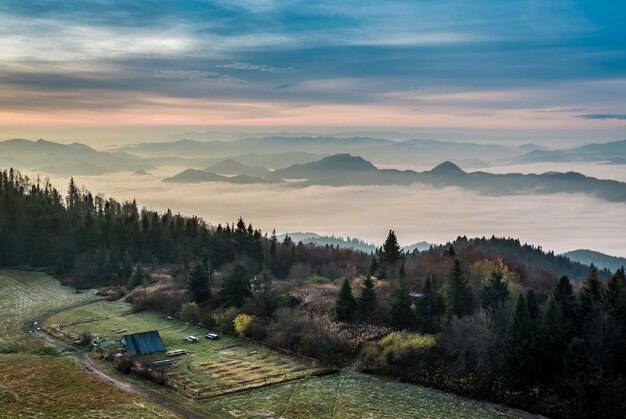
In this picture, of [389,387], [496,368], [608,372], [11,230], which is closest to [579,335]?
[608,372]

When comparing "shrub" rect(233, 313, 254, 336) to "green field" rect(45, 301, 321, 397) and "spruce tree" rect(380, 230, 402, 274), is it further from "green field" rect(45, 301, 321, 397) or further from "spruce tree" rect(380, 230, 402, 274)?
"spruce tree" rect(380, 230, 402, 274)

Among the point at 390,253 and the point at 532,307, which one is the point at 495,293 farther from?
the point at 390,253

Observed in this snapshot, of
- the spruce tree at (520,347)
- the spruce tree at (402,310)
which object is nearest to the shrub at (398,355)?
the spruce tree at (402,310)

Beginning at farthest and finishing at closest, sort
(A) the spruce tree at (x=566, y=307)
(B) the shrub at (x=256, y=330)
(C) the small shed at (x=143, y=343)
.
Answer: (B) the shrub at (x=256, y=330)
(C) the small shed at (x=143, y=343)
(A) the spruce tree at (x=566, y=307)

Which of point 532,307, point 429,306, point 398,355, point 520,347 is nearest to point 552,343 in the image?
point 520,347

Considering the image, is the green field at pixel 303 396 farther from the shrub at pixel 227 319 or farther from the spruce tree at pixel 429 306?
the spruce tree at pixel 429 306
